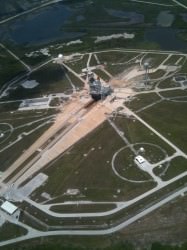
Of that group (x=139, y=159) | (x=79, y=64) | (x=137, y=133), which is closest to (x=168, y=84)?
(x=137, y=133)

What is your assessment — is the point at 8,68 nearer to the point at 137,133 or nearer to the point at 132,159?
the point at 137,133

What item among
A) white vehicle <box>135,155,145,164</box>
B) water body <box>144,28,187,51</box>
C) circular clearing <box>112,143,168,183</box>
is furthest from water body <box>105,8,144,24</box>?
white vehicle <box>135,155,145,164</box>

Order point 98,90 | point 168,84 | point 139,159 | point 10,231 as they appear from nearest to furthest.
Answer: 1. point 10,231
2. point 139,159
3. point 98,90
4. point 168,84

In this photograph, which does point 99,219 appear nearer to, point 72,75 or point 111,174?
point 111,174

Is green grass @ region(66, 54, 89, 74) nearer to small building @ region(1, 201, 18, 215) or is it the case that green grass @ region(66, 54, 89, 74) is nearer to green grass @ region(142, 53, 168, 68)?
green grass @ region(142, 53, 168, 68)

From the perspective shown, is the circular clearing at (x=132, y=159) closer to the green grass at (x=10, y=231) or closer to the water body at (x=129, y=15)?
the green grass at (x=10, y=231)

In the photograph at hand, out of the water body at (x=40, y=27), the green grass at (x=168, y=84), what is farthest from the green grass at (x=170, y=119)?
the water body at (x=40, y=27)

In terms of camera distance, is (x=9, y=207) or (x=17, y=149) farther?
(x=17, y=149)

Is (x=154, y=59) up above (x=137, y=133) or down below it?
above
